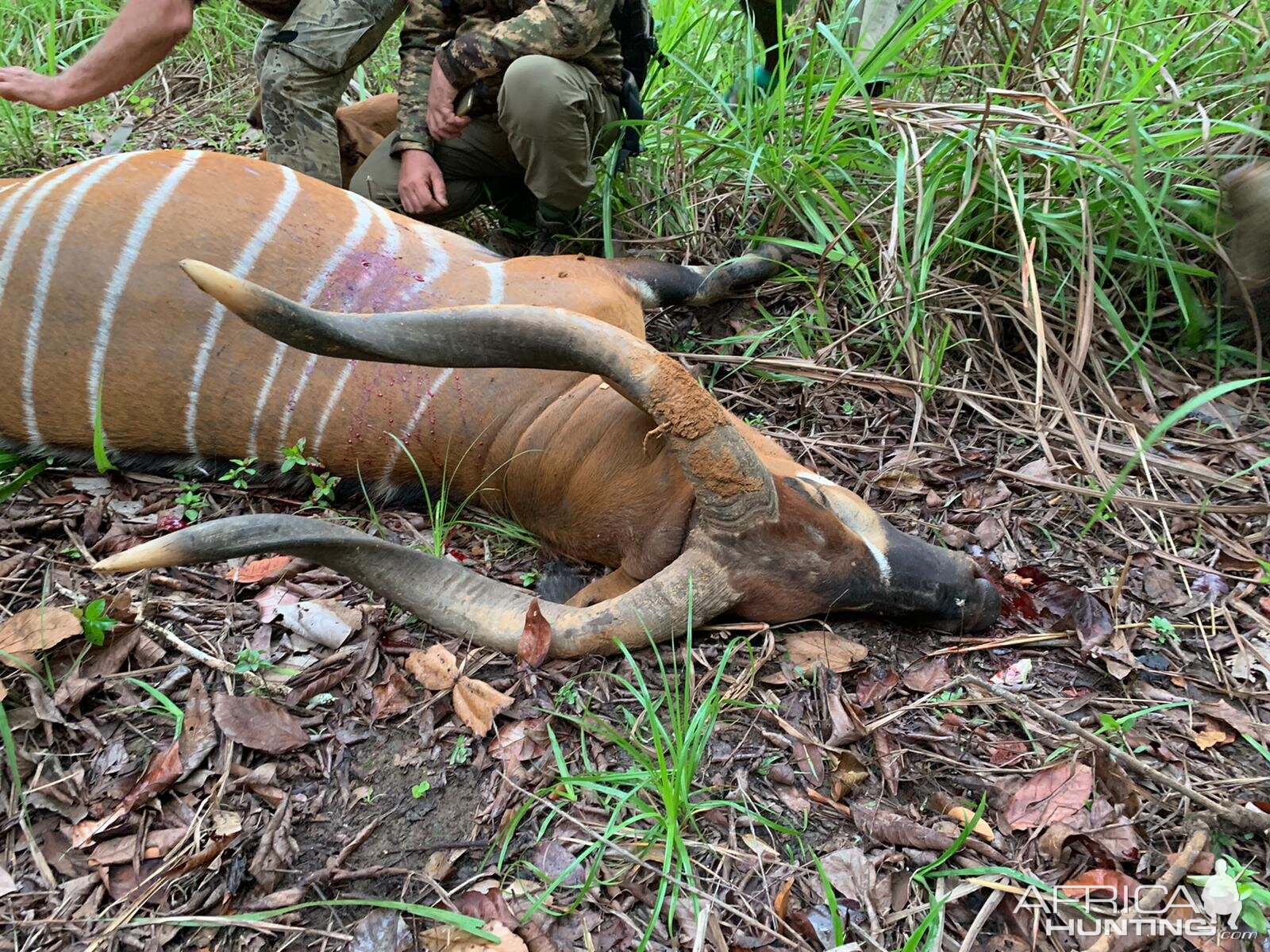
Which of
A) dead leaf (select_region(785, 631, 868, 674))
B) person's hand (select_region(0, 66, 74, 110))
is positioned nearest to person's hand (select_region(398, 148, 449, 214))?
person's hand (select_region(0, 66, 74, 110))

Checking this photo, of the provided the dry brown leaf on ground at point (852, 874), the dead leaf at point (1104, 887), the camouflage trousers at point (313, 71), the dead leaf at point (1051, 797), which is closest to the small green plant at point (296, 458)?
the camouflage trousers at point (313, 71)

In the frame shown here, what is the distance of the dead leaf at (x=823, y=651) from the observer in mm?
2301

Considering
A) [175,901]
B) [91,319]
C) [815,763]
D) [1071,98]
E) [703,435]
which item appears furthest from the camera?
[1071,98]

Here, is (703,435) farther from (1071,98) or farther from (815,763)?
(1071,98)

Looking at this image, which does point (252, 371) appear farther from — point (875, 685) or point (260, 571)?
point (875, 685)

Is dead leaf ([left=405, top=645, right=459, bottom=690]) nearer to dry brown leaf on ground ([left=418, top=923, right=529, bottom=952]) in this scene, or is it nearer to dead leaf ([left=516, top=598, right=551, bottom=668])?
dead leaf ([left=516, top=598, right=551, bottom=668])

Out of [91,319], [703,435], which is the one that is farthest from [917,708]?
[91,319]

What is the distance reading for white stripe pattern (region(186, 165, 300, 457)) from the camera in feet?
9.29

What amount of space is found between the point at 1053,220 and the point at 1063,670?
1.73 m

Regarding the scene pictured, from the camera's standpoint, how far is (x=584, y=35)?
3.51 m

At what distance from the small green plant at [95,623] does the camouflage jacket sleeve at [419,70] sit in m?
2.45

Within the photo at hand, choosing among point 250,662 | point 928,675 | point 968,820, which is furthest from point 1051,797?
point 250,662

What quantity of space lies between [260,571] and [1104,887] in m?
2.36

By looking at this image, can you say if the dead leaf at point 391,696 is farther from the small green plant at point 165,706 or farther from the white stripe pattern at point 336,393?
the white stripe pattern at point 336,393
